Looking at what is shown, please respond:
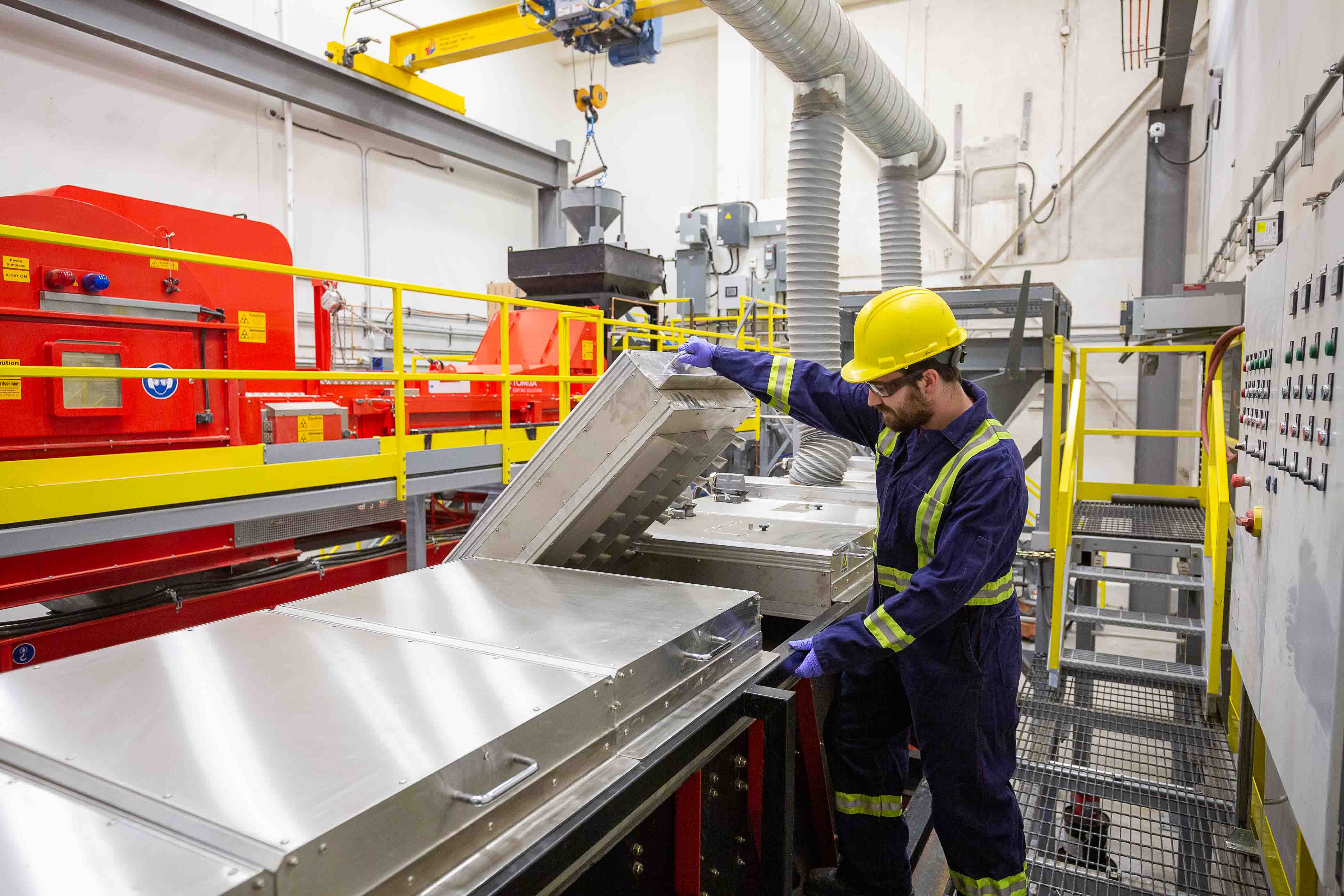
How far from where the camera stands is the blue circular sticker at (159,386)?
3641 mm

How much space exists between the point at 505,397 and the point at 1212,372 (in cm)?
371

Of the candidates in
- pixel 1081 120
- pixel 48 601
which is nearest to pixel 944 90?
pixel 1081 120

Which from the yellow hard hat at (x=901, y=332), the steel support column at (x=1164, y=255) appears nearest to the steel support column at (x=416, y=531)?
the yellow hard hat at (x=901, y=332)

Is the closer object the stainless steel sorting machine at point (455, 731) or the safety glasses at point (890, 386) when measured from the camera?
the stainless steel sorting machine at point (455, 731)

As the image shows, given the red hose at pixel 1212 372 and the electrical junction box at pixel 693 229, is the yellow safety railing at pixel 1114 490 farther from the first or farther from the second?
the electrical junction box at pixel 693 229

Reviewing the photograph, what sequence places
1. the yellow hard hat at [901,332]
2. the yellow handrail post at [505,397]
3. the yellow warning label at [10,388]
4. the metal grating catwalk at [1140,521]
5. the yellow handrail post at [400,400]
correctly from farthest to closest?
the metal grating catwalk at [1140,521] → the yellow handrail post at [505,397] → the yellow handrail post at [400,400] → the yellow warning label at [10,388] → the yellow hard hat at [901,332]

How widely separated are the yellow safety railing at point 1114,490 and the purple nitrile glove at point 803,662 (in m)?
2.36

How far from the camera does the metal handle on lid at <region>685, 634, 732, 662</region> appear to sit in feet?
6.10

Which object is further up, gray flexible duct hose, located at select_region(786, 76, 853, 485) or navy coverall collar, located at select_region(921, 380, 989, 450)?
gray flexible duct hose, located at select_region(786, 76, 853, 485)

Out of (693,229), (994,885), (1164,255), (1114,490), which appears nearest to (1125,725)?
(994,885)

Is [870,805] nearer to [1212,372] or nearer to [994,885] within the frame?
[994,885]

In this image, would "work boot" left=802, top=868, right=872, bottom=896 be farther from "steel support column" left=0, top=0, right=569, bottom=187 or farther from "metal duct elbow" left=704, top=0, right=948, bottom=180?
"steel support column" left=0, top=0, right=569, bottom=187

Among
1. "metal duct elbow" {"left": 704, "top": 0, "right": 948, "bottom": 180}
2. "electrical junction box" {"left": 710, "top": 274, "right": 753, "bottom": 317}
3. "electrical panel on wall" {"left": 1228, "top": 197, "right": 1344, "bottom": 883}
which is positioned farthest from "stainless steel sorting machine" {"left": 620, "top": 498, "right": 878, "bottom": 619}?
"electrical junction box" {"left": 710, "top": 274, "right": 753, "bottom": 317}

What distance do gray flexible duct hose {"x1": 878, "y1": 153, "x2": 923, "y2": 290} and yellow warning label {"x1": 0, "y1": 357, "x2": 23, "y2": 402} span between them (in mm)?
5166
